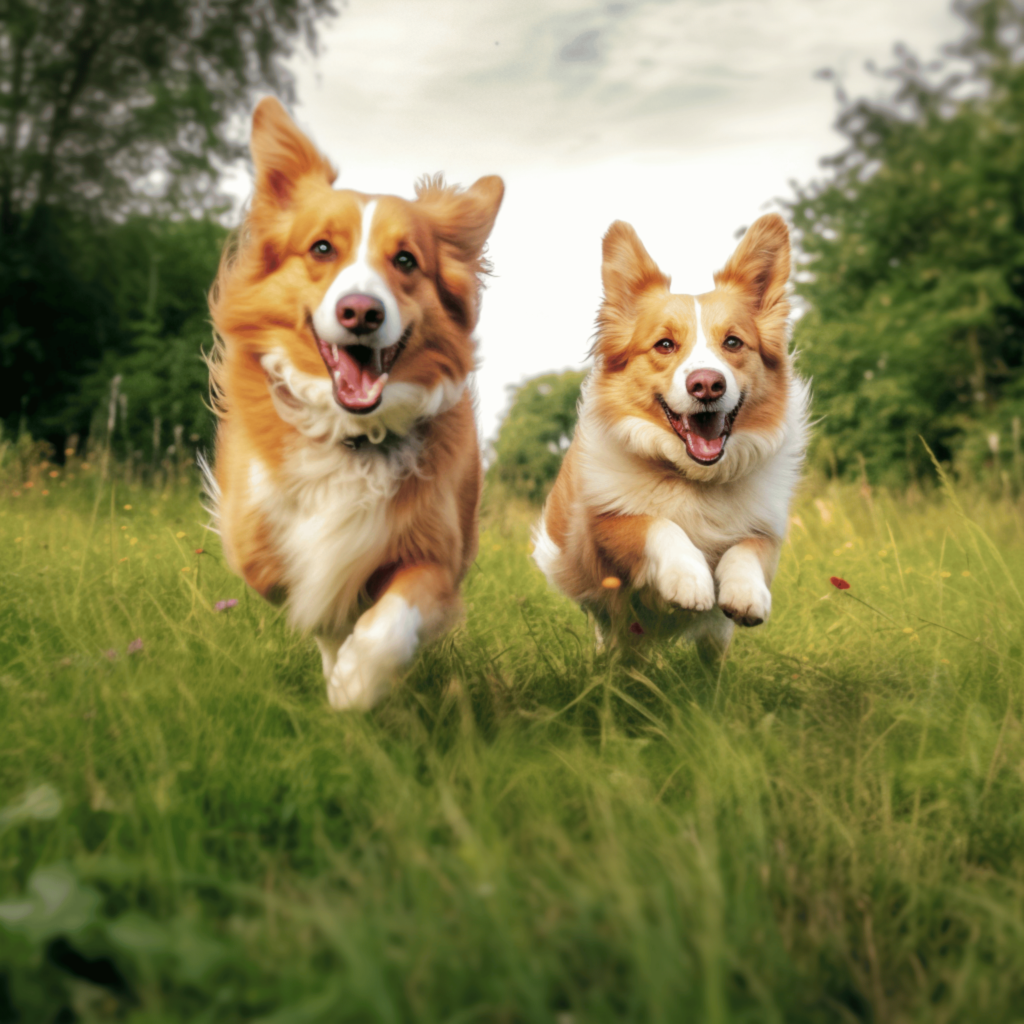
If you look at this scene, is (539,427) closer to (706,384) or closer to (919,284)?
(919,284)

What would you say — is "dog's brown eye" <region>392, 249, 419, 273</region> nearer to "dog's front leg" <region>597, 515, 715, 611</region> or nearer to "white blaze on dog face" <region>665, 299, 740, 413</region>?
"white blaze on dog face" <region>665, 299, 740, 413</region>

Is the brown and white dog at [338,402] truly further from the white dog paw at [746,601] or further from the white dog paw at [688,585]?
the white dog paw at [746,601]

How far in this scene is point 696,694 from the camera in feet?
9.30

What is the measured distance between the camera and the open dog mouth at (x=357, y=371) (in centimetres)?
260

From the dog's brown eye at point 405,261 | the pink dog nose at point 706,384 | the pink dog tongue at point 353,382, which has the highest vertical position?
the dog's brown eye at point 405,261

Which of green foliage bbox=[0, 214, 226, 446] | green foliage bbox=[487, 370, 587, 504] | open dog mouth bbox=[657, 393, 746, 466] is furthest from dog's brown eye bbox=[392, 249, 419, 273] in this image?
green foliage bbox=[0, 214, 226, 446]

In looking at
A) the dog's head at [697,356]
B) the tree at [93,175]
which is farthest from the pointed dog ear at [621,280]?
the tree at [93,175]

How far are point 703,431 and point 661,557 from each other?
1.90 feet

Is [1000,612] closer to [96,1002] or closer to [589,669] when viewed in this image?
[589,669]

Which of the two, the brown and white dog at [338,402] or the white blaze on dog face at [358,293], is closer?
the white blaze on dog face at [358,293]

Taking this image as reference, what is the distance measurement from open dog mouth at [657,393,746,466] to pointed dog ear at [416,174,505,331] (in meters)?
0.88

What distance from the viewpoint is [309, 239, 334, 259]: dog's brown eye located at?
2.67m

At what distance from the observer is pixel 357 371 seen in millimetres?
2648

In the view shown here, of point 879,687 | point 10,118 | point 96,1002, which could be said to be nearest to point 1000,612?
point 879,687
